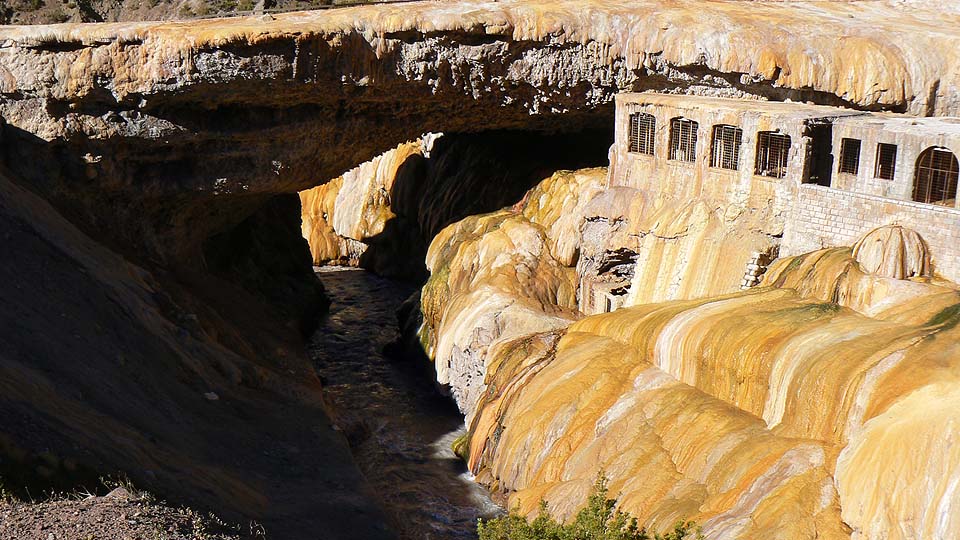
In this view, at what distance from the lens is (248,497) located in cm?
2273

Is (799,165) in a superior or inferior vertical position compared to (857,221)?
superior

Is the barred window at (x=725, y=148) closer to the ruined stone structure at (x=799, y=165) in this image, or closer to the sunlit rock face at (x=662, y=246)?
the ruined stone structure at (x=799, y=165)

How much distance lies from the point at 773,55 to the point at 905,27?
16.2 ft

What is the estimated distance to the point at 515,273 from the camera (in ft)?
116

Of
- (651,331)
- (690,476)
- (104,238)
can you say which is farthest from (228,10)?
(690,476)

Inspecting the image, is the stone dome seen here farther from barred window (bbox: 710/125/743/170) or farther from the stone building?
barred window (bbox: 710/125/743/170)

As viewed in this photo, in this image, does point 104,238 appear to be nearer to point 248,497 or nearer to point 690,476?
point 248,497

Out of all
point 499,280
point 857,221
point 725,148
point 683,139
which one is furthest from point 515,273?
point 857,221

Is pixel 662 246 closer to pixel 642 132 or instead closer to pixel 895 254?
pixel 642 132

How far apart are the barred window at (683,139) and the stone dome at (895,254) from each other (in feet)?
24.5

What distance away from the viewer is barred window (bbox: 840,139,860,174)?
27.6 meters

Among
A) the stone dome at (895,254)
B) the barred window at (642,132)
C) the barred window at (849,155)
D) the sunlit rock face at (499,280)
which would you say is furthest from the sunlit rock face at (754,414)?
the barred window at (642,132)

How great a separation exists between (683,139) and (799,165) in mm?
4726

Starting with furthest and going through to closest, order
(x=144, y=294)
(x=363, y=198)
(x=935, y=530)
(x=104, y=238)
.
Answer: (x=363, y=198), (x=104, y=238), (x=144, y=294), (x=935, y=530)
